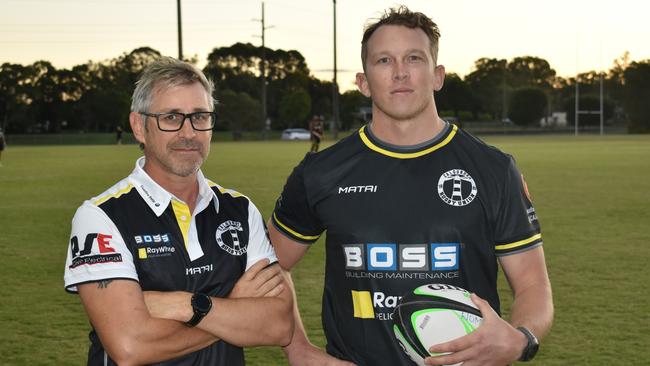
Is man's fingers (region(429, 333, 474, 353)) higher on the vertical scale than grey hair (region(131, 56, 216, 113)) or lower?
lower

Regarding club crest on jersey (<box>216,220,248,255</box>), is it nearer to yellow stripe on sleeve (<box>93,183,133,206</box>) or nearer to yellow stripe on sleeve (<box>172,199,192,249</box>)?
yellow stripe on sleeve (<box>172,199,192,249</box>)

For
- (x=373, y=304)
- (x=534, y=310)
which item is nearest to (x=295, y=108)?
(x=373, y=304)

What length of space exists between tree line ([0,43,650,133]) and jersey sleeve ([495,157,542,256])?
73.2 m

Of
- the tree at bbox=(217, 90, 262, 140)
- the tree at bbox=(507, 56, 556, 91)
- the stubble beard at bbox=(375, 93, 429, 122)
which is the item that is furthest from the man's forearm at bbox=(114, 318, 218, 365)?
the tree at bbox=(507, 56, 556, 91)

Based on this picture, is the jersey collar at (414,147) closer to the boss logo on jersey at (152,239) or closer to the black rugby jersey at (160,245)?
the black rugby jersey at (160,245)

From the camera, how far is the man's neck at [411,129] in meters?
3.45

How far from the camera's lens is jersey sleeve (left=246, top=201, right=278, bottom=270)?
361 cm

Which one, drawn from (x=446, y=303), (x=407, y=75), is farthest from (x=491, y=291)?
(x=407, y=75)

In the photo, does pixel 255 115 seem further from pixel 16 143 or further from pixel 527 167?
pixel 527 167

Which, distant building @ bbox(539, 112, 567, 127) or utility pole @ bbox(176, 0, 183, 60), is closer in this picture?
utility pole @ bbox(176, 0, 183, 60)

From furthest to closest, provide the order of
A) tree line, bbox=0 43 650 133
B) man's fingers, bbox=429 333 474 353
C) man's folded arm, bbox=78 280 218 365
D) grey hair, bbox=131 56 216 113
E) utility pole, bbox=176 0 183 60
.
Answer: tree line, bbox=0 43 650 133, utility pole, bbox=176 0 183 60, grey hair, bbox=131 56 216 113, man's folded arm, bbox=78 280 218 365, man's fingers, bbox=429 333 474 353

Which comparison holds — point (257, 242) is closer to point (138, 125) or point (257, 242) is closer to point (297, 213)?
point (297, 213)

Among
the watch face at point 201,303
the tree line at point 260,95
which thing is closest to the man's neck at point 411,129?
the watch face at point 201,303

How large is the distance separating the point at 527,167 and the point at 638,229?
1630 cm
